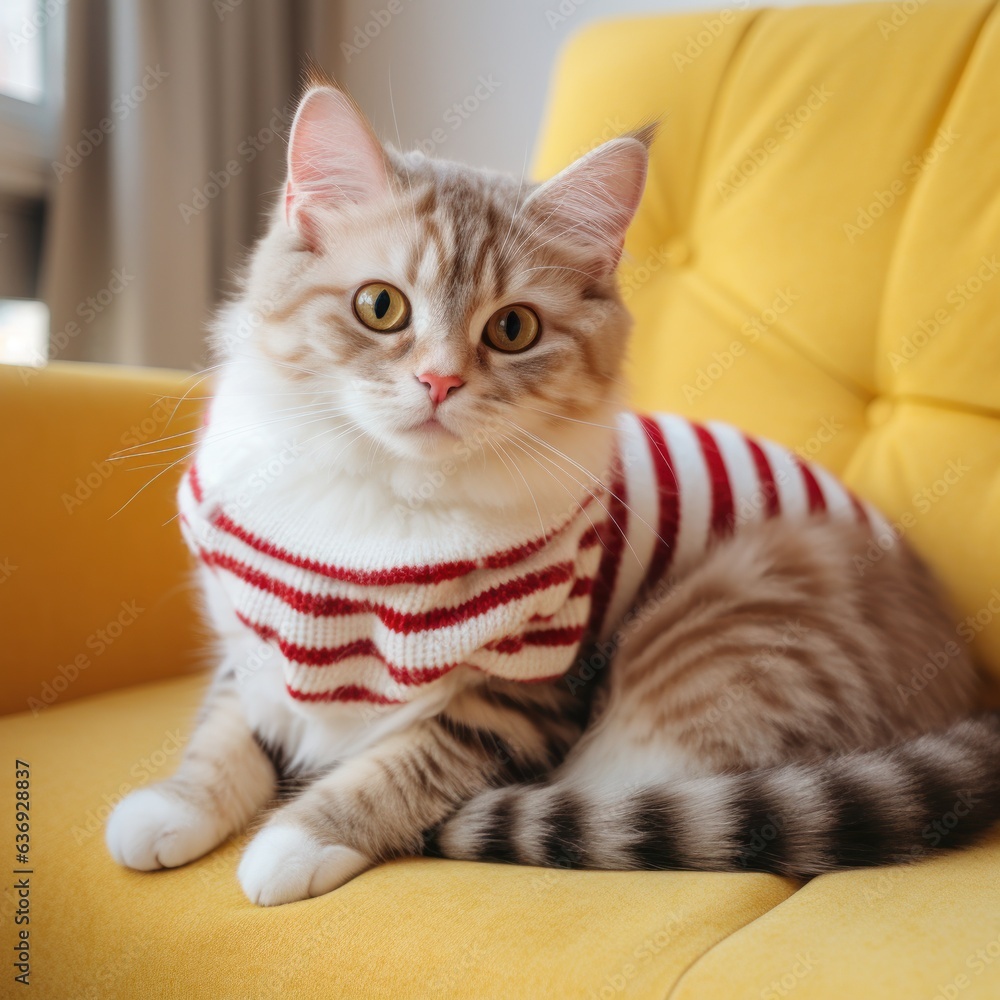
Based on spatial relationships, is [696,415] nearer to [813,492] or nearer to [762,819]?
[813,492]

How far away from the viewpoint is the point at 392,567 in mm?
1041

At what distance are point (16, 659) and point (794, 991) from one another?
113 cm

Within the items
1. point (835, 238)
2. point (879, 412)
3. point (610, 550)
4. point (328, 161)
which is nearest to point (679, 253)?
point (835, 238)

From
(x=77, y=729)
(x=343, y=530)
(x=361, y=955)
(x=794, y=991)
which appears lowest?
(x=77, y=729)

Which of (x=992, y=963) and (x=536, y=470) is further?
(x=536, y=470)

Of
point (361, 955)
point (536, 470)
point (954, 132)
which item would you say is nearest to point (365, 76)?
point (954, 132)

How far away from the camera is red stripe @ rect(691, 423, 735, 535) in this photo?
4.61ft

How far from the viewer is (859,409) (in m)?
1.63

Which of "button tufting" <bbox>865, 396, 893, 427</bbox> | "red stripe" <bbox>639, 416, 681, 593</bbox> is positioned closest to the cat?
"red stripe" <bbox>639, 416, 681, 593</bbox>

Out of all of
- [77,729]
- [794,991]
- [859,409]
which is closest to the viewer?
[794,991]

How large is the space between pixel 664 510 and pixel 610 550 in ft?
0.41

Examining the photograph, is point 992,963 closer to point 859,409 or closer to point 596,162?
point 596,162

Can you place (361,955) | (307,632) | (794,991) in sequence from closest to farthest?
(794,991) < (361,955) < (307,632)

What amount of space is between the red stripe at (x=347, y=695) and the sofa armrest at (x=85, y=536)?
47 cm
